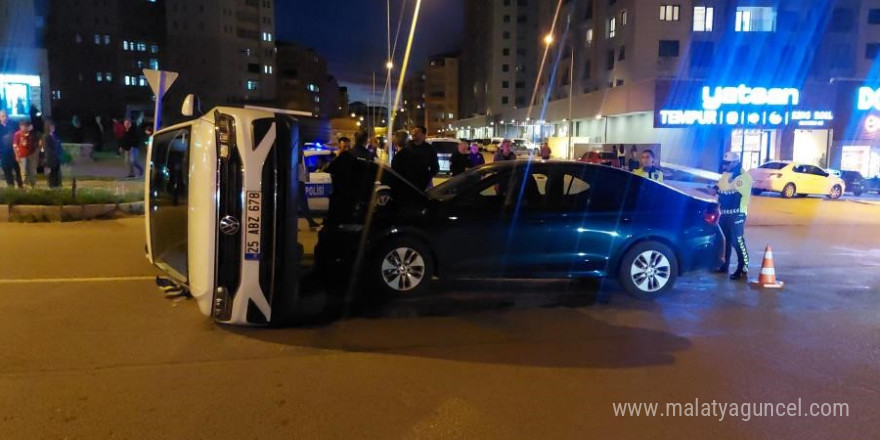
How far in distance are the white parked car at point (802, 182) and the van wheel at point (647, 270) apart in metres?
17.6

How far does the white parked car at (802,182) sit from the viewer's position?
22.5 metres

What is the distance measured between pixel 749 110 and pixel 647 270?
100ft

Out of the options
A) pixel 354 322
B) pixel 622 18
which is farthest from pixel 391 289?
pixel 622 18

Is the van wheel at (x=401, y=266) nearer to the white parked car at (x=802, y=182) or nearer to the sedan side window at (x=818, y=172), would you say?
the white parked car at (x=802, y=182)

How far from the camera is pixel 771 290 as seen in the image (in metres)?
7.80

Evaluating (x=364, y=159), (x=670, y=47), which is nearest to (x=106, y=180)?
(x=364, y=159)

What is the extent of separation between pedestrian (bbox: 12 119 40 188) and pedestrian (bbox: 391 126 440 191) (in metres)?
10.2

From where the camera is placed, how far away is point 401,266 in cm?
679

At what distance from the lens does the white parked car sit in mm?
22500

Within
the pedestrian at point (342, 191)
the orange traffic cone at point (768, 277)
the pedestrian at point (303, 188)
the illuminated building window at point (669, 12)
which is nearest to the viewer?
the pedestrian at point (303, 188)

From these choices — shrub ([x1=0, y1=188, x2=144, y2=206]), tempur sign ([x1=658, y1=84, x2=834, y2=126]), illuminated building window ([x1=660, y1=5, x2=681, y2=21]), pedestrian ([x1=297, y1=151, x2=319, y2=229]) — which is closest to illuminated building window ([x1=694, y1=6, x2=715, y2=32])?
illuminated building window ([x1=660, y1=5, x2=681, y2=21])

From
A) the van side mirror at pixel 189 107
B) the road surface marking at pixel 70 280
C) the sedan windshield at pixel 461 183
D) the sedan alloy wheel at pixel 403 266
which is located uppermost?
the van side mirror at pixel 189 107

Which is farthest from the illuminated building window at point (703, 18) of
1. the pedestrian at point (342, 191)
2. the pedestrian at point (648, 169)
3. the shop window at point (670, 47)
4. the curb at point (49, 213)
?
the pedestrian at point (342, 191)

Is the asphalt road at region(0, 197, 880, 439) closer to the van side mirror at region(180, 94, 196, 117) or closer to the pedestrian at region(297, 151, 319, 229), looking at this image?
the pedestrian at region(297, 151, 319, 229)
